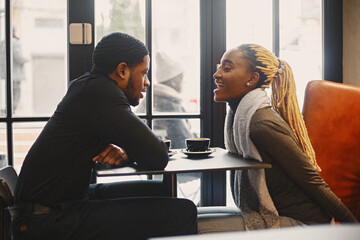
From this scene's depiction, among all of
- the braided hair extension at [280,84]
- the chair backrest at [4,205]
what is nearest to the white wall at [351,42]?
the braided hair extension at [280,84]

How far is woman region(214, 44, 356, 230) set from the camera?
1261 millimetres

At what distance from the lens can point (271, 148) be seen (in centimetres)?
127

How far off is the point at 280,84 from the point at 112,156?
81 cm

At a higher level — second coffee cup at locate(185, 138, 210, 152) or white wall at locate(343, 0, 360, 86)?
white wall at locate(343, 0, 360, 86)

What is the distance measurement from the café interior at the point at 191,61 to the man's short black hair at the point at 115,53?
0.51 m

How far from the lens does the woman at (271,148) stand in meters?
1.26

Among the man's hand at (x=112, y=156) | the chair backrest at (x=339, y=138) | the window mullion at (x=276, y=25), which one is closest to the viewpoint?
the man's hand at (x=112, y=156)

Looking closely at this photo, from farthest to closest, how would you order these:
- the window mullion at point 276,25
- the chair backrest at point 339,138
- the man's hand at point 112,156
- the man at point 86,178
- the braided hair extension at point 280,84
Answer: the window mullion at point 276,25
the chair backrest at point 339,138
the braided hair extension at point 280,84
the man's hand at point 112,156
the man at point 86,178

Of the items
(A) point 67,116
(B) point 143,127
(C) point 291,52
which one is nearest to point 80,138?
(A) point 67,116

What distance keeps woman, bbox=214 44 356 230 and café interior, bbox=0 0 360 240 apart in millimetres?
377

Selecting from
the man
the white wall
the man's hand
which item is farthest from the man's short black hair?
the white wall

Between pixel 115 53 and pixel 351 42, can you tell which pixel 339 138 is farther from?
pixel 115 53

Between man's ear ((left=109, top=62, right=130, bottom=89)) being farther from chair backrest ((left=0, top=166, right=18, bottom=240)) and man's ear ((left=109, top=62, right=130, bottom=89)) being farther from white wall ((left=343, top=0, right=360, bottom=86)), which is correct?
white wall ((left=343, top=0, right=360, bottom=86))

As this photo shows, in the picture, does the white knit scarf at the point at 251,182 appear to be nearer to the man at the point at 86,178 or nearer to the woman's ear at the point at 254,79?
the woman's ear at the point at 254,79
